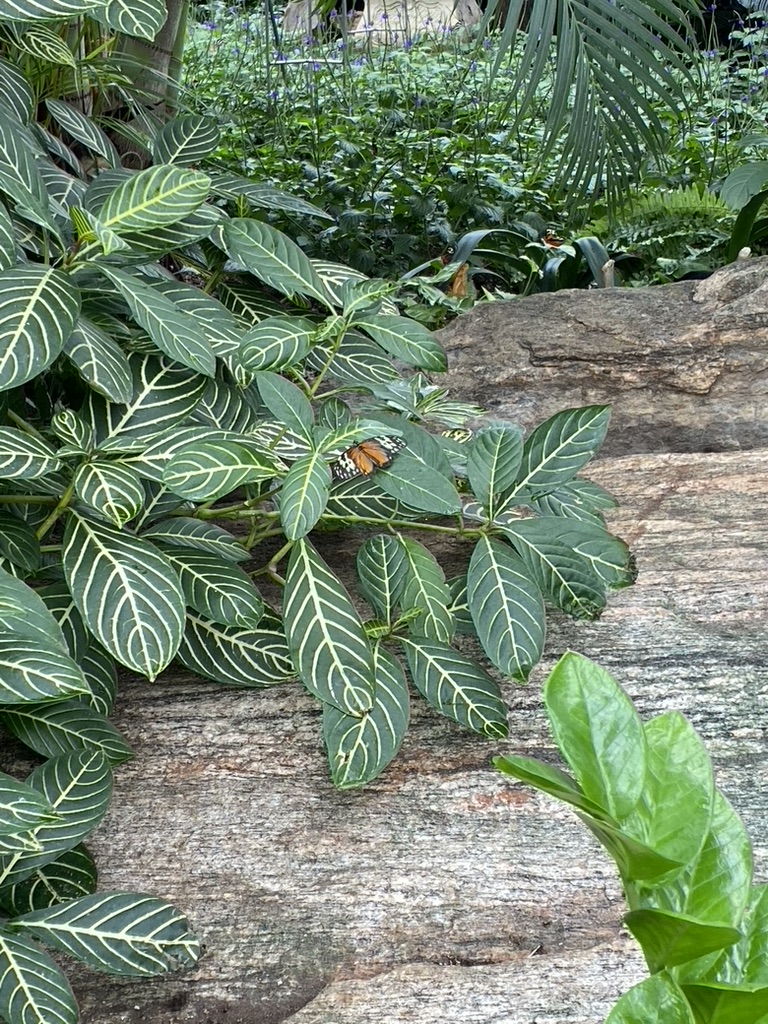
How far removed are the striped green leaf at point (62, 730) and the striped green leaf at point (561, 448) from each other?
682mm

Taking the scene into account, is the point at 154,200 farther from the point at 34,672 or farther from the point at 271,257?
the point at 34,672

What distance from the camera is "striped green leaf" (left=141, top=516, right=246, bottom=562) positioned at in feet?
4.56

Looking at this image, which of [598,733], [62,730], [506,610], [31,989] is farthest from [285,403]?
[598,733]

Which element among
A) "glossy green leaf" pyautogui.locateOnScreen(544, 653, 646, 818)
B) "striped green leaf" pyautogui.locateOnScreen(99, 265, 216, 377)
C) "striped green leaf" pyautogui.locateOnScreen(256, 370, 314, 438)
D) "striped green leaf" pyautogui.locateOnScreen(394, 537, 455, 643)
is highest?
"glossy green leaf" pyautogui.locateOnScreen(544, 653, 646, 818)

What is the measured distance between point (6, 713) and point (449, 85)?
21.9 ft

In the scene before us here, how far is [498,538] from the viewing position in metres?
1.59

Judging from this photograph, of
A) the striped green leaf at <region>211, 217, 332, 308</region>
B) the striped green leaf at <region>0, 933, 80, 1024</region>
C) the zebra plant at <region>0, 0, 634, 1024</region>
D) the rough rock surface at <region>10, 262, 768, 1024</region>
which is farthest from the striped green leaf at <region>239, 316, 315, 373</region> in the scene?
the striped green leaf at <region>0, 933, 80, 1024</region>

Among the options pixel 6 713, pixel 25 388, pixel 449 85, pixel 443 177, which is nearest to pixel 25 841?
pixel 6 713

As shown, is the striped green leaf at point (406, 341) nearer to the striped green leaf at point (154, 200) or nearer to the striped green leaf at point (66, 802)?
the striped green leaf at point (154, 200)

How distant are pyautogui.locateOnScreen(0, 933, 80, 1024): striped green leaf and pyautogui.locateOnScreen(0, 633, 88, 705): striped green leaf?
246mm

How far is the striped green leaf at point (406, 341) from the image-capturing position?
4.85ft

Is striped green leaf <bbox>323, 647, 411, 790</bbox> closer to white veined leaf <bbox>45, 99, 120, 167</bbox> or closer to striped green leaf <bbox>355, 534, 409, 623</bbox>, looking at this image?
striped green leaf <bbox>355, 534, 409, 623</bbox>

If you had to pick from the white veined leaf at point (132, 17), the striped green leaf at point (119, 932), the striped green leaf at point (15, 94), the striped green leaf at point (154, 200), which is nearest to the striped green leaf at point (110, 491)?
the striped green leaf at point (154, 200)

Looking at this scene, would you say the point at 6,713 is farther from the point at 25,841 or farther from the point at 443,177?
the point at 443,177
